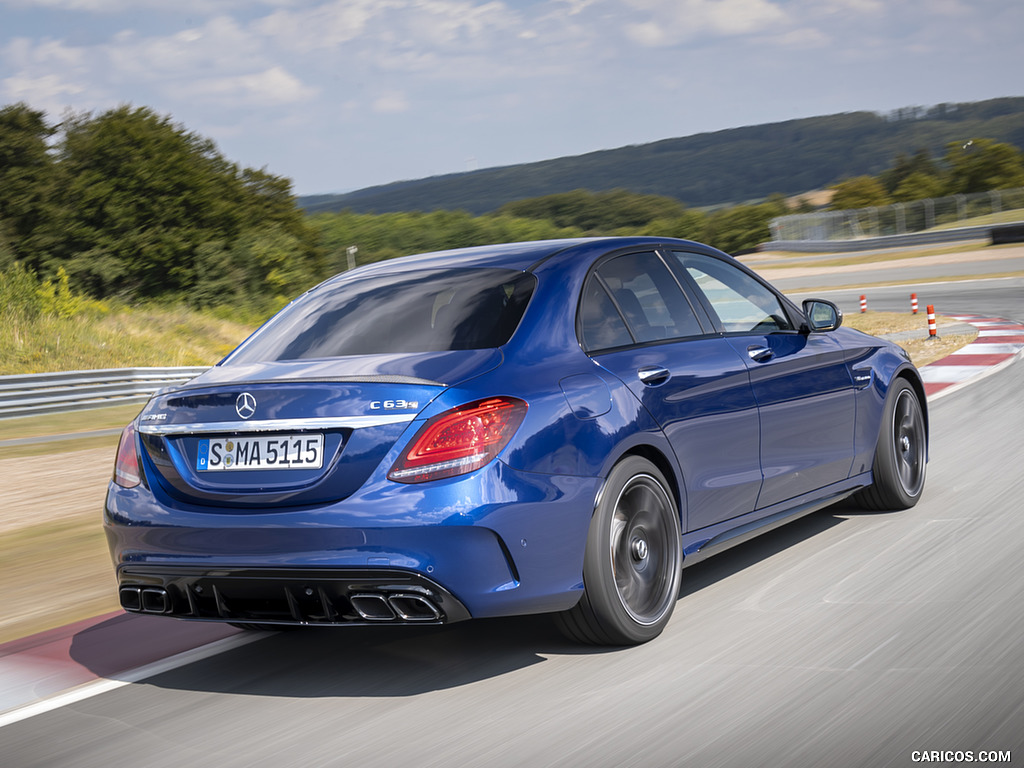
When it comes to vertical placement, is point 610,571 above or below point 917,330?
above

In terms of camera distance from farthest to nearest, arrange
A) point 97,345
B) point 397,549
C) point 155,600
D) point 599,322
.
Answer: point 97,345, point 599,322, point 155,600, point 397,549

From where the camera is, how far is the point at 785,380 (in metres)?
5.62

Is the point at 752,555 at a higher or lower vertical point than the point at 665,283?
lower

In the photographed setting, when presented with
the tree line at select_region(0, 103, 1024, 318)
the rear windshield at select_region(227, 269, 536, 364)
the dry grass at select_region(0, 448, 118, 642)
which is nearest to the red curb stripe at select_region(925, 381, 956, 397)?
the dry grass at select_region(0, 448, 118, 642)

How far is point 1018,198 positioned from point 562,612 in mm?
65883

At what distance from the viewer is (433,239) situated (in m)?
129

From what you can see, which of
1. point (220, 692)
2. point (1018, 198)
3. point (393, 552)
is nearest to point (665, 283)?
point (393, 552)

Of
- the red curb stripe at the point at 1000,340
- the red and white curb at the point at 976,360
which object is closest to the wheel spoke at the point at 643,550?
the red and white curb at the point at 976,360

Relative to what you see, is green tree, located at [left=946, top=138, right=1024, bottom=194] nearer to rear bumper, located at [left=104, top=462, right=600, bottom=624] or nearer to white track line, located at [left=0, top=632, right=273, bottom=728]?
white track line, located at [left=0, top=632, right=273, bottom=728]

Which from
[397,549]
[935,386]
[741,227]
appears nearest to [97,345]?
[935,386]

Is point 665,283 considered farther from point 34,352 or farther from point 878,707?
point 34,352

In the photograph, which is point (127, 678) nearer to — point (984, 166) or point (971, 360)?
point (971, 360)

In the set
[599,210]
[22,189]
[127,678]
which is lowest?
[127,678]

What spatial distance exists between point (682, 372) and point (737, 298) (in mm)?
1174
